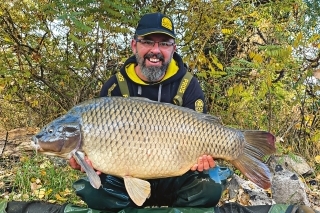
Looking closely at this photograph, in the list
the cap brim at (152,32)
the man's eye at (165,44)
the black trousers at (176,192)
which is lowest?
the black trousers at (176,192)

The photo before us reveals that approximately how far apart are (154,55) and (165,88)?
0.18m

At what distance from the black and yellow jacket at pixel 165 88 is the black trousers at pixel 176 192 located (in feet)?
1.20

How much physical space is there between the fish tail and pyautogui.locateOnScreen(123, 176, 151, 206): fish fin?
15.7 inches

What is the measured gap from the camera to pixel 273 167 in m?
3.08

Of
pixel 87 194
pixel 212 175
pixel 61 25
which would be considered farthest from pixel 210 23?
pixel 87 194

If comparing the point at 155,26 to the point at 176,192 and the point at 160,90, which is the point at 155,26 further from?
the point at 176,192

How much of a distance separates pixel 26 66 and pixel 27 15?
0.46m

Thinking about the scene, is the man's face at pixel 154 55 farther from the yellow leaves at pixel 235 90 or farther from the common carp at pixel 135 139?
the yellow leaves at pixel 235 90

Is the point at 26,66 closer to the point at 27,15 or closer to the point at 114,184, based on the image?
the point at 27,15

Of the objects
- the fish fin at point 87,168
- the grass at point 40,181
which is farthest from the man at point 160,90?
the grass at point 40,181

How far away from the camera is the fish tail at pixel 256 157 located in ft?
6.25

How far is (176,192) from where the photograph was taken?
2.19 meters

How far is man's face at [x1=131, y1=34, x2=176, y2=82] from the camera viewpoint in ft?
7.35

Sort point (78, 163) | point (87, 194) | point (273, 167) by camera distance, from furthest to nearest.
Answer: point (273, 167)
point (87, 194)
point (78, 163)
